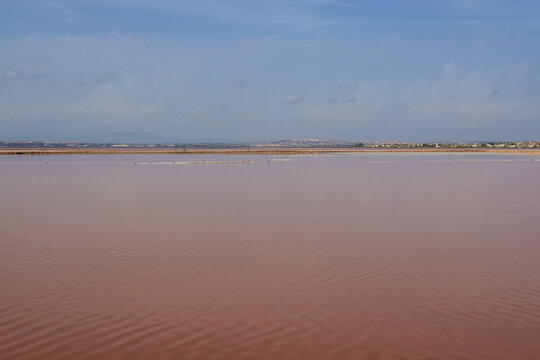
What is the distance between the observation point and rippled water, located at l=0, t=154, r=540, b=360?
23.1 ft

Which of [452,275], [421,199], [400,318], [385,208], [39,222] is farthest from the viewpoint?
[421,199]

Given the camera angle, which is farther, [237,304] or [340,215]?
[340,215]

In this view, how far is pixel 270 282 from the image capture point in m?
9.85

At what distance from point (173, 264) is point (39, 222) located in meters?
7.55

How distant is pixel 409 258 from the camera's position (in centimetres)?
1156

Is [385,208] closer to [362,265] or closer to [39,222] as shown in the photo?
[362,265]

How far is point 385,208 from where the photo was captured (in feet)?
64.7

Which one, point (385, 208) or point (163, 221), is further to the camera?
point (385, 208)

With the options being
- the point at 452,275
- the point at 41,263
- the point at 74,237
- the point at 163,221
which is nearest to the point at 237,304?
the point at 452,275

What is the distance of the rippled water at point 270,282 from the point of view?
23.1ft

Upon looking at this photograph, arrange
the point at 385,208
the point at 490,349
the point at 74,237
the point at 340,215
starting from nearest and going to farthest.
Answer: the point at 490,349
the point at 74,237
the point at 340,215
the point at 385,208

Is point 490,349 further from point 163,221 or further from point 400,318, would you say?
point 163,221

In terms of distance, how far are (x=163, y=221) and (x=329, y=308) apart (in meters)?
9.45

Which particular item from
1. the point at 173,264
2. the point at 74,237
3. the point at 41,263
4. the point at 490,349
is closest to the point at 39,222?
the point at 74,237
